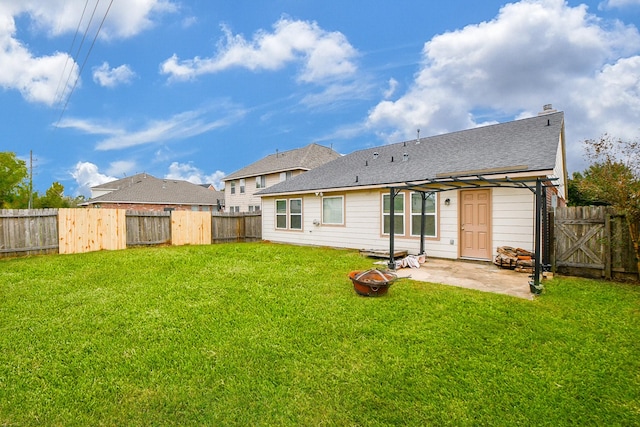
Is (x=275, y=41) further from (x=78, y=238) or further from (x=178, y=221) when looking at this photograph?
(x=78, y=238)

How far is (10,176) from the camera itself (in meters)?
28.7

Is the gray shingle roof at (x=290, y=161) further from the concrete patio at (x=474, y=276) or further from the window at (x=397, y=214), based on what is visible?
the concrete patio at (x=474, y=276)

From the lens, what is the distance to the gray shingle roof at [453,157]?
336 inches

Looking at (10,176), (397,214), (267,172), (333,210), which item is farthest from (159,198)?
(397,214)

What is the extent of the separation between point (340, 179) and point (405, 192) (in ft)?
10.3

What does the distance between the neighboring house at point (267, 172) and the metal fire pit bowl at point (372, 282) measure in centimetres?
1730

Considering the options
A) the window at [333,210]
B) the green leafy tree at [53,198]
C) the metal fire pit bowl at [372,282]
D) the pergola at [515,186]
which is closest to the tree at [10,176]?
the green leafy tree at [53,198]

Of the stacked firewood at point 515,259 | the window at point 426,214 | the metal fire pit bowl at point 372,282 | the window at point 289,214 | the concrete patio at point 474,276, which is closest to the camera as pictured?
the metal fire pit bowl at point 372,282

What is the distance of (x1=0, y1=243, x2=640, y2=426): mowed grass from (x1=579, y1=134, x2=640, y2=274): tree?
1.54m

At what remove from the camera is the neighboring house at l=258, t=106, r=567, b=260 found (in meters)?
7.89

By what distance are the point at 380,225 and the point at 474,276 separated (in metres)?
4.11

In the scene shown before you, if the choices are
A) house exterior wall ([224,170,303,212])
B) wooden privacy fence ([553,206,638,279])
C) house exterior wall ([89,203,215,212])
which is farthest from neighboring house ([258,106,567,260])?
house exterior wall ([89,203,215,212])

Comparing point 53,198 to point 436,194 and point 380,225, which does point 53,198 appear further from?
point 436,194

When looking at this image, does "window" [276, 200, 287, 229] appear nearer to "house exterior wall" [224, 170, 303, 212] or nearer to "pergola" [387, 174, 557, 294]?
"pergola" [387, 174, 557, 294]
